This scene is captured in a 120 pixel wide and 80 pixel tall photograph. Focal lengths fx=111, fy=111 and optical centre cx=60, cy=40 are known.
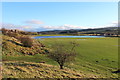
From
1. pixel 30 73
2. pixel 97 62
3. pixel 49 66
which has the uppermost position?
pixel 30 73

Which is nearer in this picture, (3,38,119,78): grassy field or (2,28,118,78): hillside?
(2,28,118,78): hillside

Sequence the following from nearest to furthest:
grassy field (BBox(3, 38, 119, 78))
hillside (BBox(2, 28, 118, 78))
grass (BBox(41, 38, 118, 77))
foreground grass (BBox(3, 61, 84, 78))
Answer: foreground grass (BBox(3, 61, 84, 78)), hillside (BBox(2, 28, 118, 78)), grassy field (BBox(3, 38, 119, 78)), grass (BBox(41, 38, 118, 77))

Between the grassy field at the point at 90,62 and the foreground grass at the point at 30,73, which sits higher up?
the foreground grass at the point at 30,73

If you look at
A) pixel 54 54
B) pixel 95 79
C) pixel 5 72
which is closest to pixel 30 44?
pixel 54 54

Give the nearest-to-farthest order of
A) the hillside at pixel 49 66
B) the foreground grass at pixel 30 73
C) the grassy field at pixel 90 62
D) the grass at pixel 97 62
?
the foreground grass at pixel 30 73 → the hillside at pixel 49 66 → the grassy field at pixel 90 62 → the grass at pixel 97 62

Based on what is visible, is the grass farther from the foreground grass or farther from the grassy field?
the foreground grass

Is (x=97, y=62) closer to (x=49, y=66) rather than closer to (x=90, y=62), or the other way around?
(x=90, y=62)

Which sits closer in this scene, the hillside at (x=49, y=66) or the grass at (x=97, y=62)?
the hillside at (x=49, y=66)

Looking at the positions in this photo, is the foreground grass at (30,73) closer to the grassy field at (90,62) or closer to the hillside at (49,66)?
the hillside at (49,66)

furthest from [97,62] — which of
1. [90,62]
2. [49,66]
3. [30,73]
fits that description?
[30,73]

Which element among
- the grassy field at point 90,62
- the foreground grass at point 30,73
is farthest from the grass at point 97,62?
the foreground grass at point 30,73

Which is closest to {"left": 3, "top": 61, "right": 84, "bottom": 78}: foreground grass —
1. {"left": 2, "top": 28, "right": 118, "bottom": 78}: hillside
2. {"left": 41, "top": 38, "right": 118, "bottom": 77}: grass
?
{"left": 2, "top": 28, "right": 118, "bottom": 78}: hillside

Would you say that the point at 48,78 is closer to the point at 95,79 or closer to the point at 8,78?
the point at 8,78

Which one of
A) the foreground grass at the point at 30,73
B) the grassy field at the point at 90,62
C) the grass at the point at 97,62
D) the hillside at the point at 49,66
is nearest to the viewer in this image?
the foreground grass at the point at 30,73
